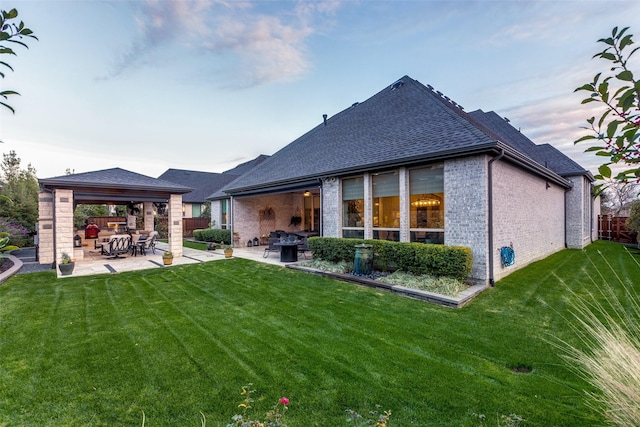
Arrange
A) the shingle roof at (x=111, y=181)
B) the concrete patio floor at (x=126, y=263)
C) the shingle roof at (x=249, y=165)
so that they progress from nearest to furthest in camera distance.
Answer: the concrete patio floor at (x=126, y=263)
the shingle roof at (x=111, y=181)
the shingle roof at (x=249, y=165)

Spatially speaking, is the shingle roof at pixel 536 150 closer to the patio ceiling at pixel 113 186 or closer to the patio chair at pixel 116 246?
the patio ceiling at pixel 113 186

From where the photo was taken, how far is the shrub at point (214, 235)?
56.0 feet

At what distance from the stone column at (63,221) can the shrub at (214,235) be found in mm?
7420

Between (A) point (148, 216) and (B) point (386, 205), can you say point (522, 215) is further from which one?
(A) point (148, 216)

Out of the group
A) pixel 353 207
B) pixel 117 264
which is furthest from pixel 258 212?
pixel 353 207

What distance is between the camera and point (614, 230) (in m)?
18.6

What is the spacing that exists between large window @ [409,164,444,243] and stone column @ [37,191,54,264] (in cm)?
1408

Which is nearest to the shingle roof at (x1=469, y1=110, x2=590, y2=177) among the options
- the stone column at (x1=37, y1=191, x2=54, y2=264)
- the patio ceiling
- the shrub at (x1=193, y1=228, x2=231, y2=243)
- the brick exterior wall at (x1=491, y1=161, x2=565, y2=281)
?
the brick exterior wall at (x1=491, y1=161, x2=565, y2=281)

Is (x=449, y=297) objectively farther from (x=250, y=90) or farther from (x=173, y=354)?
(x=250, y=90)

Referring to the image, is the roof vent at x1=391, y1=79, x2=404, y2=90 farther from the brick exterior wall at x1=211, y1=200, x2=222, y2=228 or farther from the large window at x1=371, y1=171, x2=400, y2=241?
the brick exterior wall at x1=211, y1=200, x2=222, y2=228

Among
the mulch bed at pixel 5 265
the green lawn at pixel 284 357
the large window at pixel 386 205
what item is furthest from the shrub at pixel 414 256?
the mulch bed at pixel 5 265

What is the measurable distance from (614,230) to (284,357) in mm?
25140

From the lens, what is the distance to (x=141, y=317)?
513 cm

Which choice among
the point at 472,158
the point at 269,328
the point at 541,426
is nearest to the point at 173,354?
the point at 269,328
